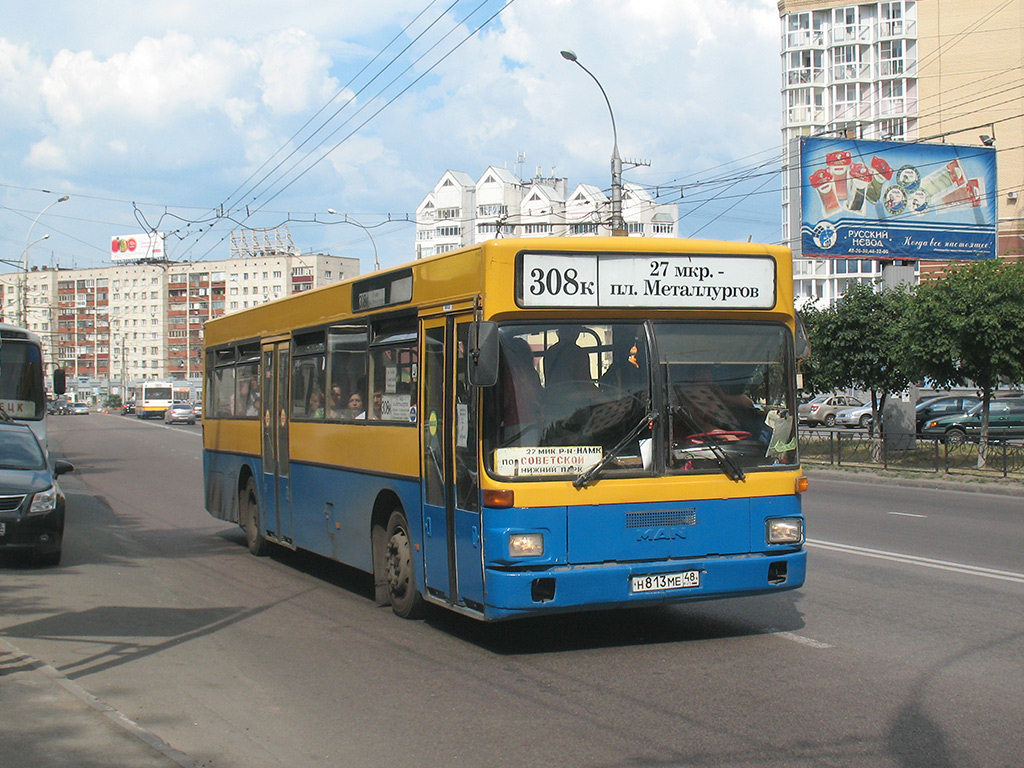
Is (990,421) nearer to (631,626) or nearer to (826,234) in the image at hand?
(826,234)

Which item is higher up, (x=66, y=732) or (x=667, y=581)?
(x=667, y=581)

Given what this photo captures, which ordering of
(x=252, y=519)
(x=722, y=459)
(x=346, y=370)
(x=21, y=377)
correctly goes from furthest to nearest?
1. (x=21, y=377)
2. (x=252, y=519)
3. (x=346, y=370)
4. (x=722, y=459)

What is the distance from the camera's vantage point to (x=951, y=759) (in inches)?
195

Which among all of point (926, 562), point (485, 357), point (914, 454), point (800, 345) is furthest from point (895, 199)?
point (485, 357)

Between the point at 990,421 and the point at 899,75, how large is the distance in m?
66.1

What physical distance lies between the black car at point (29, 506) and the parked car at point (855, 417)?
138 ft

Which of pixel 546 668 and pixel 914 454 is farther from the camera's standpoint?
pixel 914 454

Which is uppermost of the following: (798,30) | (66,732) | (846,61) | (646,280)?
(798,30)

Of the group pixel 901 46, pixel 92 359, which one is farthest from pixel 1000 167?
pixel 92 359

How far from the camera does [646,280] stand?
7438mm

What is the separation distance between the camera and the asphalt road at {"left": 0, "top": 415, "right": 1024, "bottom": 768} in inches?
209

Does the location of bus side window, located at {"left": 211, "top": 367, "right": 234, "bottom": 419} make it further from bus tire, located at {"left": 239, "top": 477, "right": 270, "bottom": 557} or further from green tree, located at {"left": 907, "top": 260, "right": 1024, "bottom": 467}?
green tree, located at {"left": 907, "top": 260, "right": 1024, "bottom": 467}

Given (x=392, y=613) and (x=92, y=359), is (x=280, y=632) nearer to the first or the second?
(x=392, y=613)

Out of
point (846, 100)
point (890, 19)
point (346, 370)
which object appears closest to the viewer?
point (346, 370)
